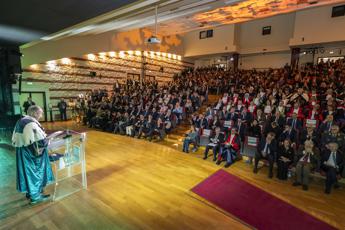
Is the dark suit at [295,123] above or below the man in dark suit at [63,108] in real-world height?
above

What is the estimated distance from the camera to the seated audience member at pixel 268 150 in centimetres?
389

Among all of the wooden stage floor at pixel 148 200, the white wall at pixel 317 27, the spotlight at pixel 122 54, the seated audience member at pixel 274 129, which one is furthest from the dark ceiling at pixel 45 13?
the white wall at pixel 317 27

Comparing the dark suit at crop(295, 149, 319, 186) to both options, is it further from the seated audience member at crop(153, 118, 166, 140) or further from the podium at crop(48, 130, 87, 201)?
the seated audience member at crop(153, 118, 166, 140)

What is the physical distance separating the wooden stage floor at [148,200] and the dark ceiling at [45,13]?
9.71 ft

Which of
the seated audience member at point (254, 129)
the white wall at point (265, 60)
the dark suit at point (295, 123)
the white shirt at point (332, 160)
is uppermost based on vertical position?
the white wall at point (265, 60)

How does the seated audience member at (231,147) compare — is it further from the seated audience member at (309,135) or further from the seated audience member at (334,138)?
the seated audience member at (334,138)

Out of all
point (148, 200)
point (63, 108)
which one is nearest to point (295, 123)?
point (148, 200)

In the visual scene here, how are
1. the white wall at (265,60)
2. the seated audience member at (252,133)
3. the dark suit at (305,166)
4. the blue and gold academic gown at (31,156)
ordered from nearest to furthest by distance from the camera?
the blue and gold academic gown at (31,156)
the dark suit at (305,166)
the seated audience member at (252,133)
the white wall at (265,60)

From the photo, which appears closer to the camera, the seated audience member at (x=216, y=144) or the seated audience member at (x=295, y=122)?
the seated audience member at (x=295, y=122)

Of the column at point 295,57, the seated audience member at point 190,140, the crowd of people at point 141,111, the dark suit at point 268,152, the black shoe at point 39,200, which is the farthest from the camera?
the column at point 295,57

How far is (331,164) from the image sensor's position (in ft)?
11.0

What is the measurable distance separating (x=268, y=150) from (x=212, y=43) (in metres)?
12.4

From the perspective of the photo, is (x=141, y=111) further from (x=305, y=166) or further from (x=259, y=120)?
(x=305, y=166)

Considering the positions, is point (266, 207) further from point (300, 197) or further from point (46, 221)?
point (46, 221)
